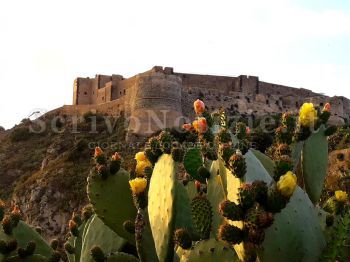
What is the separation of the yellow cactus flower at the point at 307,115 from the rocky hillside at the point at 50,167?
17.3 metres

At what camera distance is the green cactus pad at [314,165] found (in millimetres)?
3279

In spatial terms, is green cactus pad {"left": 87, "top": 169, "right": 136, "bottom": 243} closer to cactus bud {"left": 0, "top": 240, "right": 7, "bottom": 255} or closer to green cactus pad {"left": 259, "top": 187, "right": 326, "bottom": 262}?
cactus bud {"left": 0, "top": 240, "right": 7, "bottom": 255}

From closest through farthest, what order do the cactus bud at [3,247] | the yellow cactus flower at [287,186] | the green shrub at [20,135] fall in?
the yellow cactus flower at [287,186] → the cactus bud at [3,247] → the green shrub at [20,135]

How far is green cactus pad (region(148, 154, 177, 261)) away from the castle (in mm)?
24576

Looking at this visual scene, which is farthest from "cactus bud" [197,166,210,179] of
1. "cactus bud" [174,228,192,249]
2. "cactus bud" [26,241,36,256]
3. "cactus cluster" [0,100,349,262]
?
"cactus bud" [26,241,36,256]

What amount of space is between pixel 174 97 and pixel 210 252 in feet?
86.2

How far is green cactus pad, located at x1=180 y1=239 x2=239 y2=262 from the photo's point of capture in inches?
102

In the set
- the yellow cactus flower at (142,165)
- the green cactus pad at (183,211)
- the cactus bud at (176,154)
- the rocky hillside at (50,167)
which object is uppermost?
the cactus bud at (176,154)

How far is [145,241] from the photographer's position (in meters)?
3.06

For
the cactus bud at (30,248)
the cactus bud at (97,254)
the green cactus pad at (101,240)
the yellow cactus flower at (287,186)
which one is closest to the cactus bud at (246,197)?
the yellow cactus flower at (287,186)

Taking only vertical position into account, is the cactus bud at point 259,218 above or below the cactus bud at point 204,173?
below

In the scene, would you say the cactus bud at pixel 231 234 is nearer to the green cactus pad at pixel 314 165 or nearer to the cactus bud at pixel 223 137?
the cactus bud at pixel 223 137

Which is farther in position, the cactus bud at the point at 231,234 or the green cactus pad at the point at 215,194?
the green cactus pad at the point at 215,194

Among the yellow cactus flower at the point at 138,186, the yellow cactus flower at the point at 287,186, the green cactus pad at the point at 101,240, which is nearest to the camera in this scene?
the yellow cactus flower at the point at 287,186
